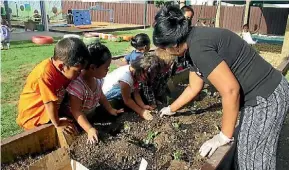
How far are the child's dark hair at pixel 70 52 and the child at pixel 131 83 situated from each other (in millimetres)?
909

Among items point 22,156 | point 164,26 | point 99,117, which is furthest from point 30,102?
point 164,26

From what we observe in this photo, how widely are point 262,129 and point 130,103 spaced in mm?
1589

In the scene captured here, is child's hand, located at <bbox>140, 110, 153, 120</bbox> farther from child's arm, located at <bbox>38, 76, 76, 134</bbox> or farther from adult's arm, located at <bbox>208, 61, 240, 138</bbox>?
adult's arm, located at <bbox>208, 61, 240, 138</bbox>

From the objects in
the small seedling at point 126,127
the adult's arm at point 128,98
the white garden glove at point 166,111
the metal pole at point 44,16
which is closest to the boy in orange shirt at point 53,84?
the small seedling at point 126,127

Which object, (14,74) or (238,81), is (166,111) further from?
(14,74)

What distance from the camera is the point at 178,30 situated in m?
2.01

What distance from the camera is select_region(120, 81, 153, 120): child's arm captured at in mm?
3305

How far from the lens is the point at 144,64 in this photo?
11.0ft

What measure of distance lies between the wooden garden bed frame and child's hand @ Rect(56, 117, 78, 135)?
0.05 meters

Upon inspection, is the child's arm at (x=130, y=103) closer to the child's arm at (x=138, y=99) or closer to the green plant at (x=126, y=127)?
the child's arm at (x=138, y=99)

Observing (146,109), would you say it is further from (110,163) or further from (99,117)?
(110,163)

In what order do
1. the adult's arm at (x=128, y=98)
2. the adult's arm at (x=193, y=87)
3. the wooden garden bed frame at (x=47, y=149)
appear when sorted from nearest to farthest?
the wooden garden bed frame at (x=47, y=149)
the adult's arm at (x=193, y=87)
the adult's arm at (x=128, y=98)

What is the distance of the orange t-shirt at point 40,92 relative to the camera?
2.42 meters

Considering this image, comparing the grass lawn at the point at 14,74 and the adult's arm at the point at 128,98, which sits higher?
the adult's arm at the point at 128,98
